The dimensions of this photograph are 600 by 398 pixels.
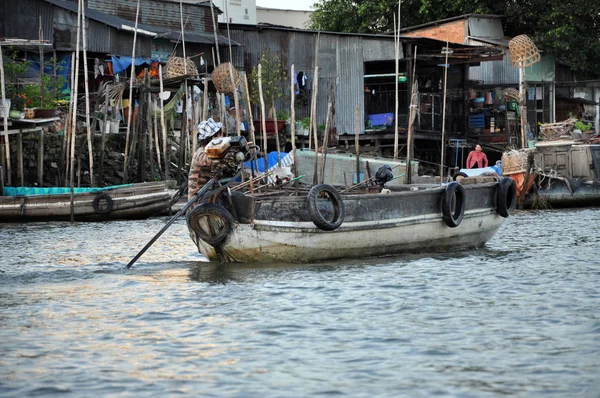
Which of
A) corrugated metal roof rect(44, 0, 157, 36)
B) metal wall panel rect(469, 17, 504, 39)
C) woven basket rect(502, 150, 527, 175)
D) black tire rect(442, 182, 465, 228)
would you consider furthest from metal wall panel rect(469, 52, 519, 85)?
black tire rect(442, 182, 465, 228)

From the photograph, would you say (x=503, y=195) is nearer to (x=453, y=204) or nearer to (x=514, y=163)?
(x=453, y=204)

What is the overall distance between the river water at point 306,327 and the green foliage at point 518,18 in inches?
1017

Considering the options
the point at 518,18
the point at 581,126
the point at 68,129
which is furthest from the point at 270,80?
the point at 518,18

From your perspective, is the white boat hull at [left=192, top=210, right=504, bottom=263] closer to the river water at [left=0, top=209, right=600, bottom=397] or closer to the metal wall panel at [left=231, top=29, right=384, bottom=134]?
the river water at [left=0, top=209, right=600, bottom=397]

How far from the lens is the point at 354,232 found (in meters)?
12.8

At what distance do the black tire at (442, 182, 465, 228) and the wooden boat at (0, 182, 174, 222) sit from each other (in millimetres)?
9617

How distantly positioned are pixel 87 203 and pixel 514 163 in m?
11.0

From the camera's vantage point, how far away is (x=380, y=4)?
4000 cm

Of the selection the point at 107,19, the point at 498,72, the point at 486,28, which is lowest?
the point at 498,72

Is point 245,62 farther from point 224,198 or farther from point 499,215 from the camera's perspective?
point 224,198

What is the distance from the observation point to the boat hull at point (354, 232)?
12273 millimetres

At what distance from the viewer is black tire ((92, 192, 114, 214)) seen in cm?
2230

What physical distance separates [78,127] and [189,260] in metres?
14.9

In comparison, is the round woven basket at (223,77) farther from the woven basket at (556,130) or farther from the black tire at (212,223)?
the black tire at (212,223)
